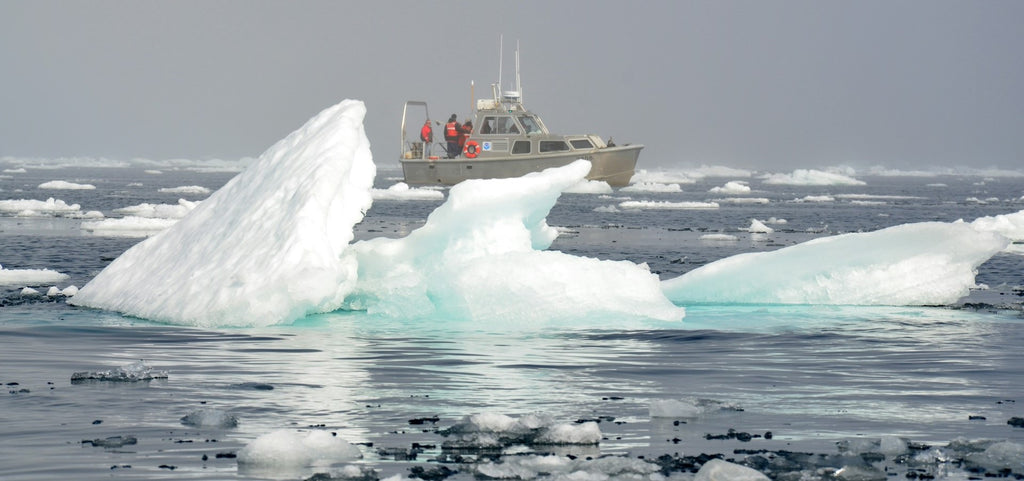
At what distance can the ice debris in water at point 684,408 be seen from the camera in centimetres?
913

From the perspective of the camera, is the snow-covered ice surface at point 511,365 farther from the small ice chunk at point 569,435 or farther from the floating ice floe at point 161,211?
the floating ice floe at point 161,211

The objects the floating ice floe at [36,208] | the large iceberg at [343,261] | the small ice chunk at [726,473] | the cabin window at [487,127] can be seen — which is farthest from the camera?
the cabin window at [487,127]

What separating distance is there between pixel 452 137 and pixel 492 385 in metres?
41.8

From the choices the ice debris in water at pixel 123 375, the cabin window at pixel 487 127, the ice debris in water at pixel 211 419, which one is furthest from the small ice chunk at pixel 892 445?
the cabin window at pixel 487 127

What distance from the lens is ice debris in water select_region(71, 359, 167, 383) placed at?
10398 mm

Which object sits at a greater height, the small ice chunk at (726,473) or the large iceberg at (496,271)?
the large iceberg at (496,271)

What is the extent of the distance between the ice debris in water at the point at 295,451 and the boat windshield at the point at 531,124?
4267 cm

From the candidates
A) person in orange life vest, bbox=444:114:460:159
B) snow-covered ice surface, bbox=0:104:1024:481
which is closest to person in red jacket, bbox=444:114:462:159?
person in orange life vest, bbox=444:114:460:159

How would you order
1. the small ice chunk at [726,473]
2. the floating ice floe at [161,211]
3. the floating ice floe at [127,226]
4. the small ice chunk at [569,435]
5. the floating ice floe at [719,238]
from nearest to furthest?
the small ice chunk at [726,473] → the small ice chunk at [569,435] → the floating ice floe at [127,226] → the floating ice floe at [719,238] → the floating ice floe at [161,211]

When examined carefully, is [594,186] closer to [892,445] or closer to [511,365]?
[511,365]

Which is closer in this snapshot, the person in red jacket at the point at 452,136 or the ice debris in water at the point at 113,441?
the ice debris in water at the point at 113,441

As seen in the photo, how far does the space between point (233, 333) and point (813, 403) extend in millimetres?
6108

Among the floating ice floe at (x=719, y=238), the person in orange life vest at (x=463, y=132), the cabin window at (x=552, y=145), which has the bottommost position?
the floating ice floe at (x=719, y=238)

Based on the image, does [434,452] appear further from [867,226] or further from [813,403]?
[867,226]
